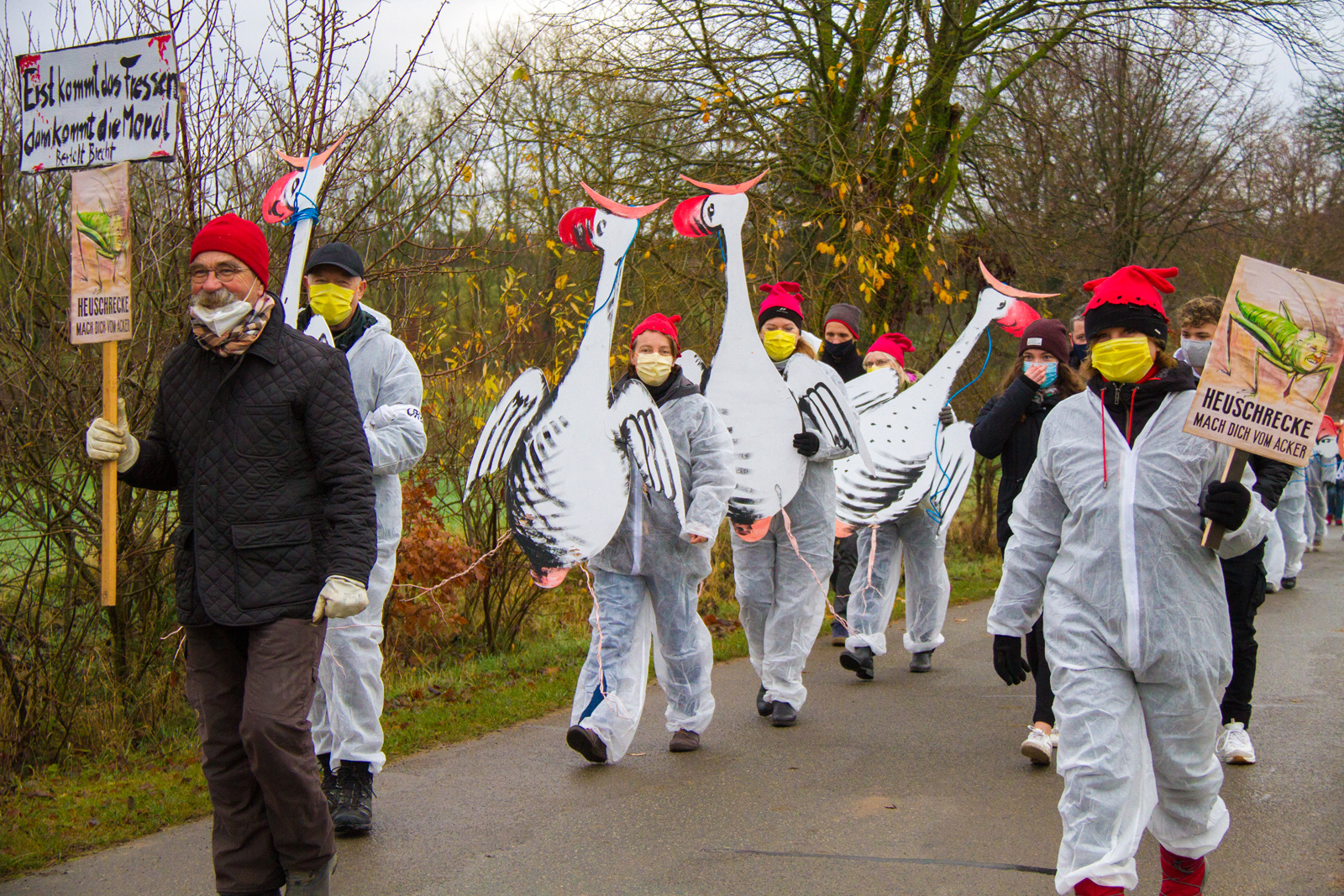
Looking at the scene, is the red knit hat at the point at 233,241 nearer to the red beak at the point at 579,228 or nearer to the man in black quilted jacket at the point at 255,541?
the man in black quilted jacket at the point at 255,541

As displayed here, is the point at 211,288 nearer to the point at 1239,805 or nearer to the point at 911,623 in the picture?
the point at 1239,805

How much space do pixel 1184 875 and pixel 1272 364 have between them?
1.46m

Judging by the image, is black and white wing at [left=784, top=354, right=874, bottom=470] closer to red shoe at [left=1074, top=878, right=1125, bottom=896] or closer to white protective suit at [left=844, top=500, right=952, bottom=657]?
white protective suit at [left=844, top=500, right=952, bottom=657]

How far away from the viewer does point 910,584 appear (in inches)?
282

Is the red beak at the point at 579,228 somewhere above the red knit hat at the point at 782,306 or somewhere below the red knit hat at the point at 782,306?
above

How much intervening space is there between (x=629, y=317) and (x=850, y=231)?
2.06m

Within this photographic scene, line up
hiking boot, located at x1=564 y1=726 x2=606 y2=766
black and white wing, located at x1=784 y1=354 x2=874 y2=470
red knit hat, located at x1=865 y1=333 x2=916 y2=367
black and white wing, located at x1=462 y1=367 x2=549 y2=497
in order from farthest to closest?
1. red knit hat, located at x1=865 y1=333 x2=916 y2=367
2. black and white wing, located at x1=784 y1=354 x2=874 y2=470
3. black and white wing, located at x1=462 y1=367 x2=549 y2=497
4. hiking boot, located at x1=564 y1=726 x2=606 y2=766

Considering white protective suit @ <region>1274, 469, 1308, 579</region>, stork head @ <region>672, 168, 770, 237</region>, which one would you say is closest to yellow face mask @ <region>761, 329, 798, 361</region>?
stork head @ <region>672, 168, 770, 237</region>

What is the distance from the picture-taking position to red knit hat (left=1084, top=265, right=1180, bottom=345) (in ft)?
11.5

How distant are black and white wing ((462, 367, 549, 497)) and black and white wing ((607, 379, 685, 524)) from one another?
1.21 ft

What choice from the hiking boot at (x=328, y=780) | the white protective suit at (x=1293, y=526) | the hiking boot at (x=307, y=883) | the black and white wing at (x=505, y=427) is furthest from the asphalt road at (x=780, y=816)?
the white protective suit at (x=1293, y=526)

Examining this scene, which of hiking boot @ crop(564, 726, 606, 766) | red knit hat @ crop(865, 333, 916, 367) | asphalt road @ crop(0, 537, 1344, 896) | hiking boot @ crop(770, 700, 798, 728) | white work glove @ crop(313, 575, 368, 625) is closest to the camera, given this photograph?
white work glove @ crop(313, 575, 368, 625)

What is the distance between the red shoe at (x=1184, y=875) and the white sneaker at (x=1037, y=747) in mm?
1641

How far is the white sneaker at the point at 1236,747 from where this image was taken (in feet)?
16.8
